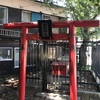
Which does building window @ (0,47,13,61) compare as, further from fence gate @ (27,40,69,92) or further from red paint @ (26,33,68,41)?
red paint @ (26,33,68,41)


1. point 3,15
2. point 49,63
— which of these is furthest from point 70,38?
point 3,15

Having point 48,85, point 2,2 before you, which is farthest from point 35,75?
point 2,2

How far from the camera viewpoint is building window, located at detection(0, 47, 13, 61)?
13.2 metres

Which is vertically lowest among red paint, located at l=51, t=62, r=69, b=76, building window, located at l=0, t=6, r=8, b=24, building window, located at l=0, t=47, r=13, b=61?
red paint, located at l=51, t=62, r=69, b=76

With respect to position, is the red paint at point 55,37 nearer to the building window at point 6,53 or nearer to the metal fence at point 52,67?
the metal fence at point 52,67

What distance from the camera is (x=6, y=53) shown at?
13.5 m

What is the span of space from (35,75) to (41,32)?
3.59m

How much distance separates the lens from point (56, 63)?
8789mm

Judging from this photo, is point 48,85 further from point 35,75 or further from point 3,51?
point 3,51

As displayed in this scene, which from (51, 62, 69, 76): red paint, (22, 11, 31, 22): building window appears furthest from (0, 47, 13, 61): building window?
(51, 62, 69, 76): red paint

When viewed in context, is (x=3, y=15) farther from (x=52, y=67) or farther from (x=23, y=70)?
(x=23, y=70)

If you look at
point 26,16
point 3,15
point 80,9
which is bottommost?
point 3,15

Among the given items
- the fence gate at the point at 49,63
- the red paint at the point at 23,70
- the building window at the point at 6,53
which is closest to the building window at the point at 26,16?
the building window at the point at 6,53

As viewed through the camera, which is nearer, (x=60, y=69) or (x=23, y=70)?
(x=23, y=70)
